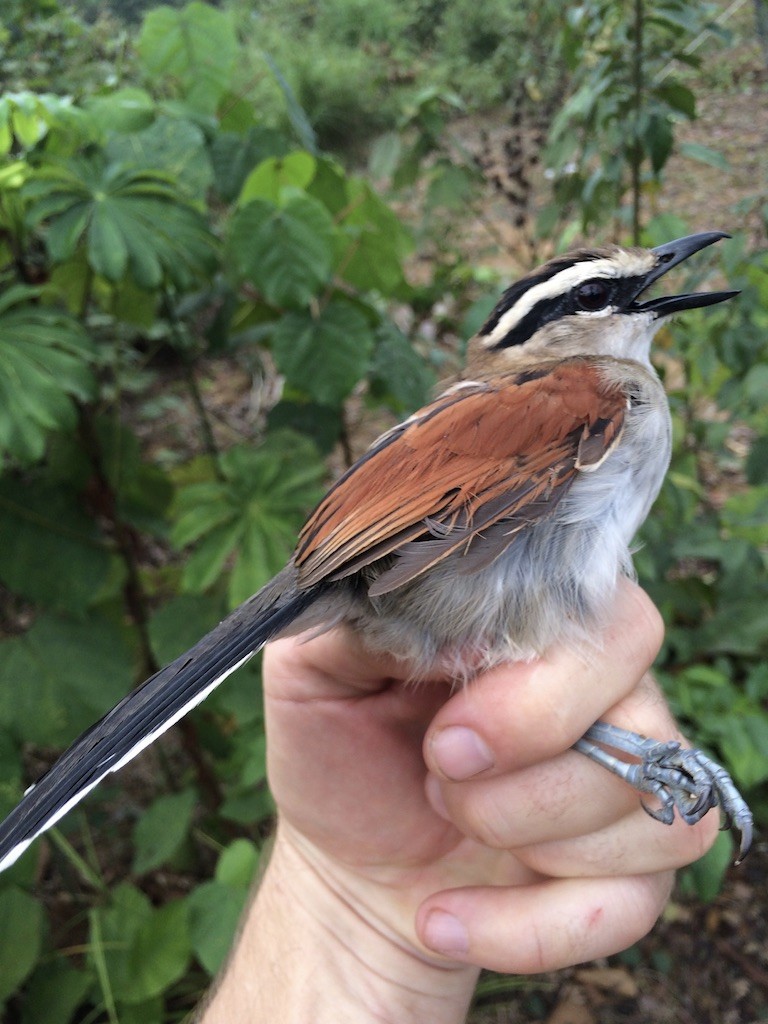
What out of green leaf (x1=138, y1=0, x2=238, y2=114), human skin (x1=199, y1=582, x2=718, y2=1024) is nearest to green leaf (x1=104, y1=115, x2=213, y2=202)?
green leaf (x1=138, y1=0, x2=238, y2=114)

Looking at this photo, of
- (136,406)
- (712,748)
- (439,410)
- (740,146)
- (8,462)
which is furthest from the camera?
(136,406)

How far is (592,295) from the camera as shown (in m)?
1.67

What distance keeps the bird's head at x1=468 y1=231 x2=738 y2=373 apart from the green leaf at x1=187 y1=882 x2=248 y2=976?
1.53 metres

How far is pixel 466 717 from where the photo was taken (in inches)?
51.3

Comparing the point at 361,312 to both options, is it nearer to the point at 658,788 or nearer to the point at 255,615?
the point at 255,615

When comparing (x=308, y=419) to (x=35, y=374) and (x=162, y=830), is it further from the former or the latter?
(x=162, y=830)

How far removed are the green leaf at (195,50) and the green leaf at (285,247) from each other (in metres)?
0.53

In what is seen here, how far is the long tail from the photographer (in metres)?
1.14

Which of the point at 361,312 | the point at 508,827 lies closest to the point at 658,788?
the point at 508,827

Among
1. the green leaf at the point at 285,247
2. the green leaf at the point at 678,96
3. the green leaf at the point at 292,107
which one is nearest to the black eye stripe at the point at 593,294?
the green leaf at the point at 285,247

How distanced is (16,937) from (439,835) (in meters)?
1.18

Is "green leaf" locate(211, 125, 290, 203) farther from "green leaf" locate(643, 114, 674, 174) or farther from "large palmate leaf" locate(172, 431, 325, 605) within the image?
"green leaf" locate(643, 114, 674, 174)

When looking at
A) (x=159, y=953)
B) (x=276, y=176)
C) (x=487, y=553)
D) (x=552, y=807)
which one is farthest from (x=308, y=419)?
(x=159, y=953)

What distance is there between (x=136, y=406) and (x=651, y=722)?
3944 millimetres
